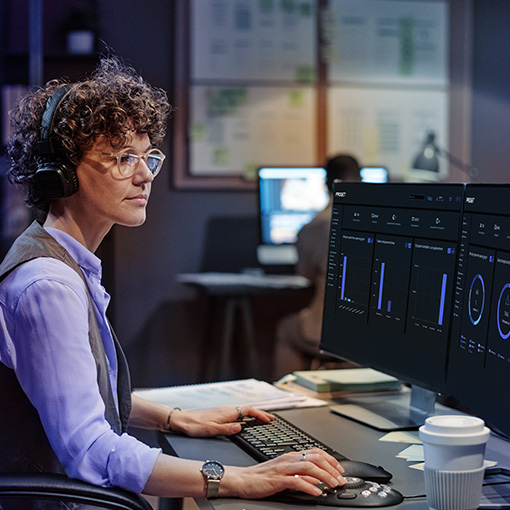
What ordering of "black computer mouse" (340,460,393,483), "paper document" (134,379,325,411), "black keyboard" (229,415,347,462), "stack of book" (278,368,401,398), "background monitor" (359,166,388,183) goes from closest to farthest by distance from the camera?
"black computer mouse" (340,460,393,483) < "black keyboard" (229,415,347,462) < "paper document" (134,379,325,411) < "stack of book" (278,368,401,398) < "background monitor" (359,166,388,183)

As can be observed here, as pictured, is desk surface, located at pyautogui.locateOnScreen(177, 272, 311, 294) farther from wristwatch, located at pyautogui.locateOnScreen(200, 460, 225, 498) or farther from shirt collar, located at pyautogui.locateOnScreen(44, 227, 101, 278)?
wristwatch, located at pyautogui.locateOnScreen(200, 460, 225, 498)

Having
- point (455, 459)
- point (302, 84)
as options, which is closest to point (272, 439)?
point (455, 459)

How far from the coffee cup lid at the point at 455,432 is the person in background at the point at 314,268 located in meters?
2.47

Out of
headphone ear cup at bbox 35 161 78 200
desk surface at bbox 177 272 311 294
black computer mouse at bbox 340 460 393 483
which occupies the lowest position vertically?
desk surface at bbox 177 272 311 294

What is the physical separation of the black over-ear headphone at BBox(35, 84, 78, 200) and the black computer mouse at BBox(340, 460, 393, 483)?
67 centimetres

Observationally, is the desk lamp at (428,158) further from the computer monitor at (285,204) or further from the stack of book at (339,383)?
the stack of book at (339,383)

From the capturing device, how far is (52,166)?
147 centimetres

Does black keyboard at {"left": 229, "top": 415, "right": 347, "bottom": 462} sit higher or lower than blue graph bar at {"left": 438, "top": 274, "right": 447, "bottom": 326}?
lower

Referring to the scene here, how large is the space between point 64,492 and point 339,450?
0.53 metres

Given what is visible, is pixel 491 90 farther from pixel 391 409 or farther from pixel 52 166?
pixel 52 166

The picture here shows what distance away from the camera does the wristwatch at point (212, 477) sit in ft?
4.19

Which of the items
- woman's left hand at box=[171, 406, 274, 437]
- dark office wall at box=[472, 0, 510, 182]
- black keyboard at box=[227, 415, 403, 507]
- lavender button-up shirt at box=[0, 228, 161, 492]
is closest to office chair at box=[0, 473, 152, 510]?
lavender button-up shirt at box=[0, 228, 161, 492]

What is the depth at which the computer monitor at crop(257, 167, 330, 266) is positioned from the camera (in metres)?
4.51

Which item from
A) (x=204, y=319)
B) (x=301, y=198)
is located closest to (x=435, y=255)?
(x=301, y=198)
